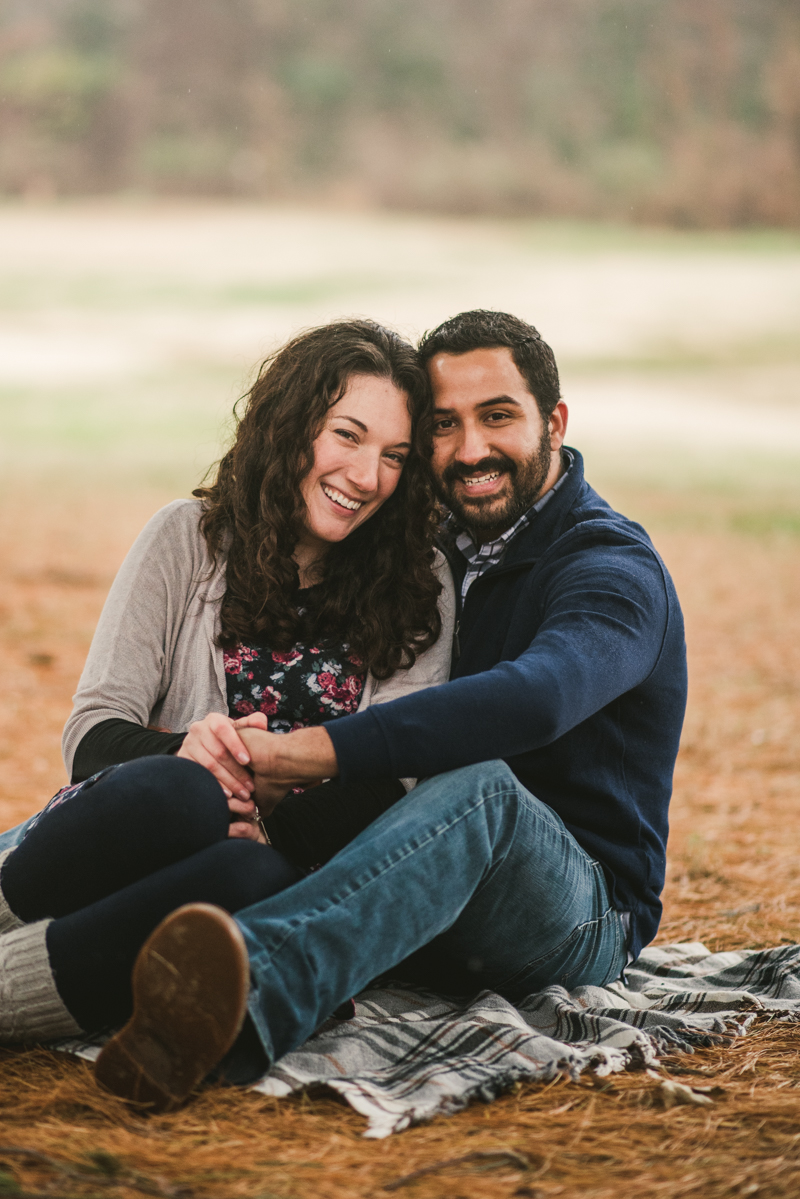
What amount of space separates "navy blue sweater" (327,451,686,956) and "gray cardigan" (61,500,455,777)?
0.90 feet

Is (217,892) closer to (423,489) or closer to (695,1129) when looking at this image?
(695,1129)

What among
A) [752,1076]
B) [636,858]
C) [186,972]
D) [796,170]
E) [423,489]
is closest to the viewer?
[186,972]

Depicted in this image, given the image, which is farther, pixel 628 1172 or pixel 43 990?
pixel 43 990

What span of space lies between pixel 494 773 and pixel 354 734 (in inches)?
10.2

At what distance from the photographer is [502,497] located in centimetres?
274

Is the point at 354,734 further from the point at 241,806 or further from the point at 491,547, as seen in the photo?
the point at 491,547

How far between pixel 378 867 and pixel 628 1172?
1.90 feet

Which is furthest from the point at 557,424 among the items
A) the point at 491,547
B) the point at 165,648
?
the point at 165,648

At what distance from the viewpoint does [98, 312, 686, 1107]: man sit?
1839mm

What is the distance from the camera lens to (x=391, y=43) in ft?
68.9

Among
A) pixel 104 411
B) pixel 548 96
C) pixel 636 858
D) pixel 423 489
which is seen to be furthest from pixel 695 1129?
pixel 548 96

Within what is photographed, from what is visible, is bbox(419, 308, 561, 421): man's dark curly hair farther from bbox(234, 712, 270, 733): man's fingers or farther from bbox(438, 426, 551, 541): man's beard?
bbox(234, 712, 270, 733): man's fingers

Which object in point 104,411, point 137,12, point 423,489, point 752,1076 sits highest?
point 137,12

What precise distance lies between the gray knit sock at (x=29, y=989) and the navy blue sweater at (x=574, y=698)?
58 cm
